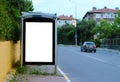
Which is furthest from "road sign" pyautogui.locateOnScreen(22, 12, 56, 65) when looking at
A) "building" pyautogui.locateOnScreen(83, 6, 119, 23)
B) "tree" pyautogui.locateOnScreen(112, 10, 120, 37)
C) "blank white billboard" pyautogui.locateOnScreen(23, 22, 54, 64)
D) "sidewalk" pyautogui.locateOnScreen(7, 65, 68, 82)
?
"building" pyautogui.locateOnScreen(83, 6, 119, 23)

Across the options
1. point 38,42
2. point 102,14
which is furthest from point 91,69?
point 102,14

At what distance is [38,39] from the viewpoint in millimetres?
21016

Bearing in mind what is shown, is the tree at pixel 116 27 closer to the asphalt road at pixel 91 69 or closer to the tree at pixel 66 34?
the asphalt road at pixel 91 69

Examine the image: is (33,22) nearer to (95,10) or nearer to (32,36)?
(32,36)

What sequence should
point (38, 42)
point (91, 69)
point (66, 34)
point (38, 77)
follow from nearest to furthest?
point (38, 77) < point (38, 42) < point (91, 69) < point (66, 34)

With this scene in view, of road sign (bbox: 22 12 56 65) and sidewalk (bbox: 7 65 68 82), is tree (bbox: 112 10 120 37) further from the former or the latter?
sidewalk (bbox: 7 65 68 82)

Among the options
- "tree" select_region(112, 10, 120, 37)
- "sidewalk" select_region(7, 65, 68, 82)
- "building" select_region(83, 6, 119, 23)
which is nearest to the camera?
"sidewalk" select_region(7, 65, 68, 82)

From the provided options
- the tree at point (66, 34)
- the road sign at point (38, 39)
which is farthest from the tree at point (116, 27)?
the road sign at point (38, 39)

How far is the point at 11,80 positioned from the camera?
640 inches

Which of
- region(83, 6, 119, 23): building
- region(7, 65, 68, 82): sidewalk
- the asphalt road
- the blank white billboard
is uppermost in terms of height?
region(83, 6, 119, 23): building

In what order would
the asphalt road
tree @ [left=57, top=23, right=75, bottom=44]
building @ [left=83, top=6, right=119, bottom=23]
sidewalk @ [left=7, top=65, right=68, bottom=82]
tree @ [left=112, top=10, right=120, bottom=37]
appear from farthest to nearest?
building @ [left=83, top=6, right=119, bottom=23] → tree @ [left=57, top=23, right=75, bottom=44] → tree @ [left=112, top=10, right=120, bottom=37] → the asphalt road → sidewalk @ [left=7, top=65, right=68, bottom=82]

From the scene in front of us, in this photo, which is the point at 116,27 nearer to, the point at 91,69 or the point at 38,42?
the point at 91,69

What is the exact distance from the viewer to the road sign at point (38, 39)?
20.8 m

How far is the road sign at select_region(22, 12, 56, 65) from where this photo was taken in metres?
20.8
